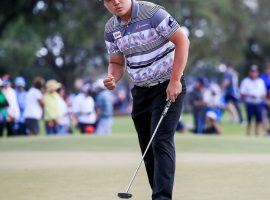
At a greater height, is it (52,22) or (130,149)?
(52,22)

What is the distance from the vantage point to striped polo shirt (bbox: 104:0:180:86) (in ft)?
24.6

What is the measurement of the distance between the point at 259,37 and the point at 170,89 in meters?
74.3

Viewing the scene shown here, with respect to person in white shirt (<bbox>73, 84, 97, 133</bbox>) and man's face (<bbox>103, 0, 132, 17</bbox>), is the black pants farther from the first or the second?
person in white shirt (<bbox>73, 84, 97, 133</bbox>)

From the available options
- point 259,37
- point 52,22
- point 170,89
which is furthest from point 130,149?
point 259,37

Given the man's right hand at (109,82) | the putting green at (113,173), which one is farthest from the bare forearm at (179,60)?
the putting green at (113,173)

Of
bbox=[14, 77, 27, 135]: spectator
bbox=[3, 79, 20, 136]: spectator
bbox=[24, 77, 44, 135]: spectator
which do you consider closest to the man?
bbox=[3, 79, 20, 136]: spectator

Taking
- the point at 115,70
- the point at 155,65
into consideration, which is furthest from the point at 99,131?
the point at 155,65

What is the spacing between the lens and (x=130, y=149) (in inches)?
637

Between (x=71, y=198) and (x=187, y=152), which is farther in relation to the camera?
(x=187, y=152)

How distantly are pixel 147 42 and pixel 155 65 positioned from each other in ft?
0.81

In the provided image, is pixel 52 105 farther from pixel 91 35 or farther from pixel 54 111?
pixel 91 35

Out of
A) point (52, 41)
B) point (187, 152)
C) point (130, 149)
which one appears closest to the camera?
point (187, 152)

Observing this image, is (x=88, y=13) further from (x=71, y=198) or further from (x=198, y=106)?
(x=71, y=198)

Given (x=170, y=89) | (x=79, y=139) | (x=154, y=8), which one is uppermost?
(x=154, y=8)
